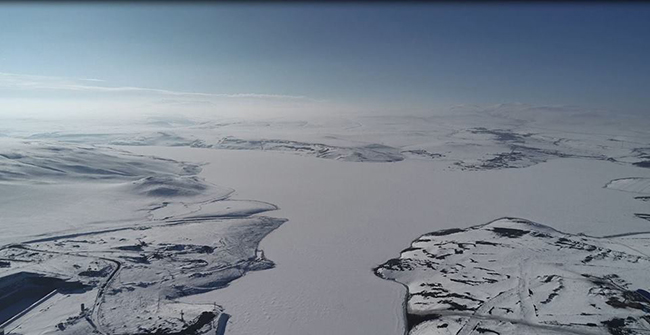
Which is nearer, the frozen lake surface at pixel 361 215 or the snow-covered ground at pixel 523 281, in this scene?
the snow-covered ground at pixel 523 281

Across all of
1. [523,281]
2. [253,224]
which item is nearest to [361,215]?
[253,224]

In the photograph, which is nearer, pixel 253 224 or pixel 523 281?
pixel 523 281

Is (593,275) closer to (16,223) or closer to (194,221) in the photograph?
(194,221)

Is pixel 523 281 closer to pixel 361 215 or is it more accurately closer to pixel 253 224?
pixel 361 215

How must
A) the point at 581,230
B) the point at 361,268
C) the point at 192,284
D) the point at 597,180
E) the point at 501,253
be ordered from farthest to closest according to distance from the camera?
the point at 597,180
the point at 581,230
the point at 501,253
the point at 361,268
the point at 192,284

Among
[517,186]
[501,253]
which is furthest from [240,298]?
[517,186]

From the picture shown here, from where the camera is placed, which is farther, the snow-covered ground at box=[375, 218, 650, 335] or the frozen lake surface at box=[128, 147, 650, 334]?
the frozen lake surface at box=[128, 147, 650, 334]

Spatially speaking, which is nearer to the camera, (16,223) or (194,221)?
(16,223)

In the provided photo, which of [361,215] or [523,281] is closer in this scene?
[523,281]
